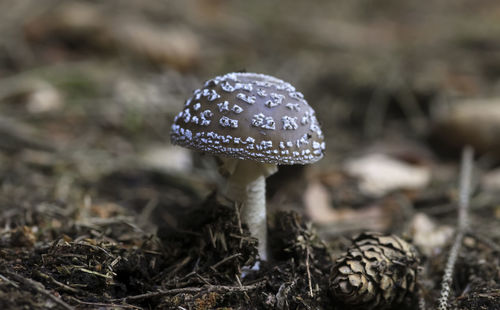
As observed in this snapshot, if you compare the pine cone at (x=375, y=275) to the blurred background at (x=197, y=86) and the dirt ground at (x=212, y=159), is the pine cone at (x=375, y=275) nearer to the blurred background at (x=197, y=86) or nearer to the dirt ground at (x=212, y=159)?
the dirt ground at (x=212, y=159)

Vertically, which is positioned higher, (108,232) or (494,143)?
(494,143)

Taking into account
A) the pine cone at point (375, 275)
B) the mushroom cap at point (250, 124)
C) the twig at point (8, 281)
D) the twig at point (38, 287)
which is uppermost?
the mushroom cap at point (250, 124)

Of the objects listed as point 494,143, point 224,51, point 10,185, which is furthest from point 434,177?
point 224,51

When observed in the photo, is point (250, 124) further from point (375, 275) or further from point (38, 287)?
point (38, 287)

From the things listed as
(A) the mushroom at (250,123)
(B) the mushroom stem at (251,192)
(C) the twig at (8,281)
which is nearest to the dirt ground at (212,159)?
(C) the twig at (8,281)

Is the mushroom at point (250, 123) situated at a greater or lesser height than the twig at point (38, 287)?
greater

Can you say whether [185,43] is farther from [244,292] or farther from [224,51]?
[244,292]

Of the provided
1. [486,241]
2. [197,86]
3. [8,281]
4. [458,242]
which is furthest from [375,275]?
[197,86]
